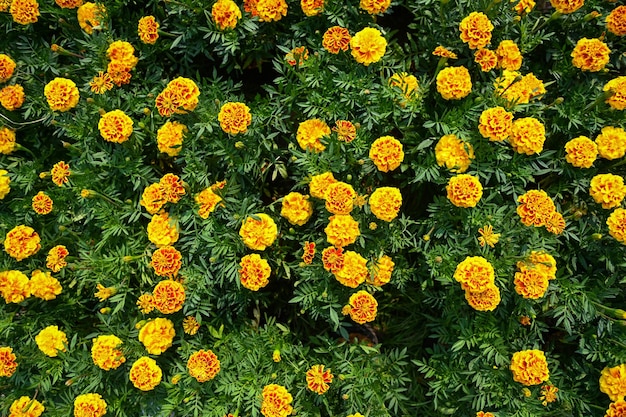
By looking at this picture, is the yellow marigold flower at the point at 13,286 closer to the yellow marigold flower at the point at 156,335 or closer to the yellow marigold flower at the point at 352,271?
the yellow marigold flower at the point at 156,335

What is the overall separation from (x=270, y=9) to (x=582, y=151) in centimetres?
162

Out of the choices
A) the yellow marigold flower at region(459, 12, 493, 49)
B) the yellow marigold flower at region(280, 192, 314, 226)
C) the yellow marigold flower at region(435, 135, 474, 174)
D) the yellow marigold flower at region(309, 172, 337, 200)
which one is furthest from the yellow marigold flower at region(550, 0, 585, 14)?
the yellow marigold flower at region(280, 192, 314, 226)

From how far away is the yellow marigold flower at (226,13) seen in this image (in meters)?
2.29

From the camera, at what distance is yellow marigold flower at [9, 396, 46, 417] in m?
2.25

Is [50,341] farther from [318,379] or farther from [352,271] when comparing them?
[352,271]

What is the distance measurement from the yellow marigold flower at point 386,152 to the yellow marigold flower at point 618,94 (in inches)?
39.6

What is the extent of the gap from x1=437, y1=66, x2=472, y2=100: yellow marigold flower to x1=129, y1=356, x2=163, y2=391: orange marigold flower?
6.14 feet

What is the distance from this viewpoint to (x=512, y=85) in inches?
90.0

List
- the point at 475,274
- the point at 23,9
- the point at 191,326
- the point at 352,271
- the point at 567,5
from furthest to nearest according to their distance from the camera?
1. the point at 23,9
2. the point at 191,326
3. the point at 567,5
4. the point at 352,271
5. the point at 475,274

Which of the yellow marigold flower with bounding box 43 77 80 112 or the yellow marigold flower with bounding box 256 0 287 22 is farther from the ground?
the yellow marigold flower with bounding box 256 0 287 22

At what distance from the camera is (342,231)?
215 centimetres

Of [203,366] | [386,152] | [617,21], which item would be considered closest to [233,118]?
[386,152]

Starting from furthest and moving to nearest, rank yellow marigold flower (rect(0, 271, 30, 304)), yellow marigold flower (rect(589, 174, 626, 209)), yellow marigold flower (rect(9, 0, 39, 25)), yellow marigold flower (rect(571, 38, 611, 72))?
yellow marigold flower (rect(9, 0, 39, 25)) → yellow marigold flower (rect(0, 271, 30, 304)) → yellow marigold flower (rect(571, 38, 611, 72)) → yellow marigold flower (rect(589, 174, 626, 209))

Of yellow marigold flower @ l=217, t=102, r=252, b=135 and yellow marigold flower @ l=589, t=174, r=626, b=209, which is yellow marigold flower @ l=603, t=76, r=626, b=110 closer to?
yellow marigold flower @ l=589, t=174, r=626, b=209
